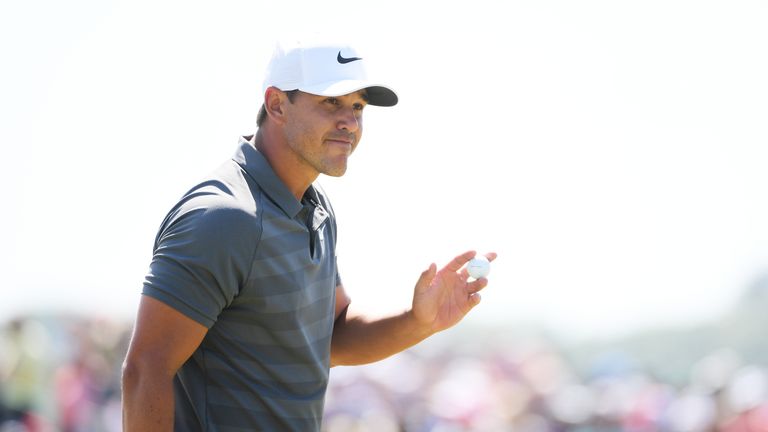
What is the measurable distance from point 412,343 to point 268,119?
100 centimetres

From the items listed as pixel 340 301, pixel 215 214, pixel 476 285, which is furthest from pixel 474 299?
pixel 215 214

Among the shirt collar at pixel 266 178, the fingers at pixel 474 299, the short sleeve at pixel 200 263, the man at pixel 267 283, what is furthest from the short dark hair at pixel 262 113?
the fingers at pixel 474 299

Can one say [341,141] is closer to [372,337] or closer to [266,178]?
[266,178]

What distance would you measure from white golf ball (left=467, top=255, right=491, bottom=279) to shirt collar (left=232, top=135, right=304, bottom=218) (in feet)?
2.27

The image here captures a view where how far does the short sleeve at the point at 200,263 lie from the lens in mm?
3008

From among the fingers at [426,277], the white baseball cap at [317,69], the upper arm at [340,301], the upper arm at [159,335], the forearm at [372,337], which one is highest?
the white baseball cap at [317,69]

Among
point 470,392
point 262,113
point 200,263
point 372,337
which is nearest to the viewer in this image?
point 200,263

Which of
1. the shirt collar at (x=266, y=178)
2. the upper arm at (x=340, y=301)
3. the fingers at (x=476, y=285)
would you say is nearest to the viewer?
the shirt collar at (x=266, y=178)

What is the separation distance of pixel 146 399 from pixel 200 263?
42 centimetres

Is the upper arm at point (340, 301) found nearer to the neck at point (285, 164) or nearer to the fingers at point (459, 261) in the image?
the fingers at point (459, 261)

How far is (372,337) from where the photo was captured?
393cm

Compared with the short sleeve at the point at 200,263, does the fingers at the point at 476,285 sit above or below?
above

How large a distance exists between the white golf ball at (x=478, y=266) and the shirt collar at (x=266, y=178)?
2.27 ft

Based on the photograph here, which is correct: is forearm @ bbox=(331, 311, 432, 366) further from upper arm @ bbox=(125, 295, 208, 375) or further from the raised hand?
upper arm @ bbox=(125, 295, 208, 375)
